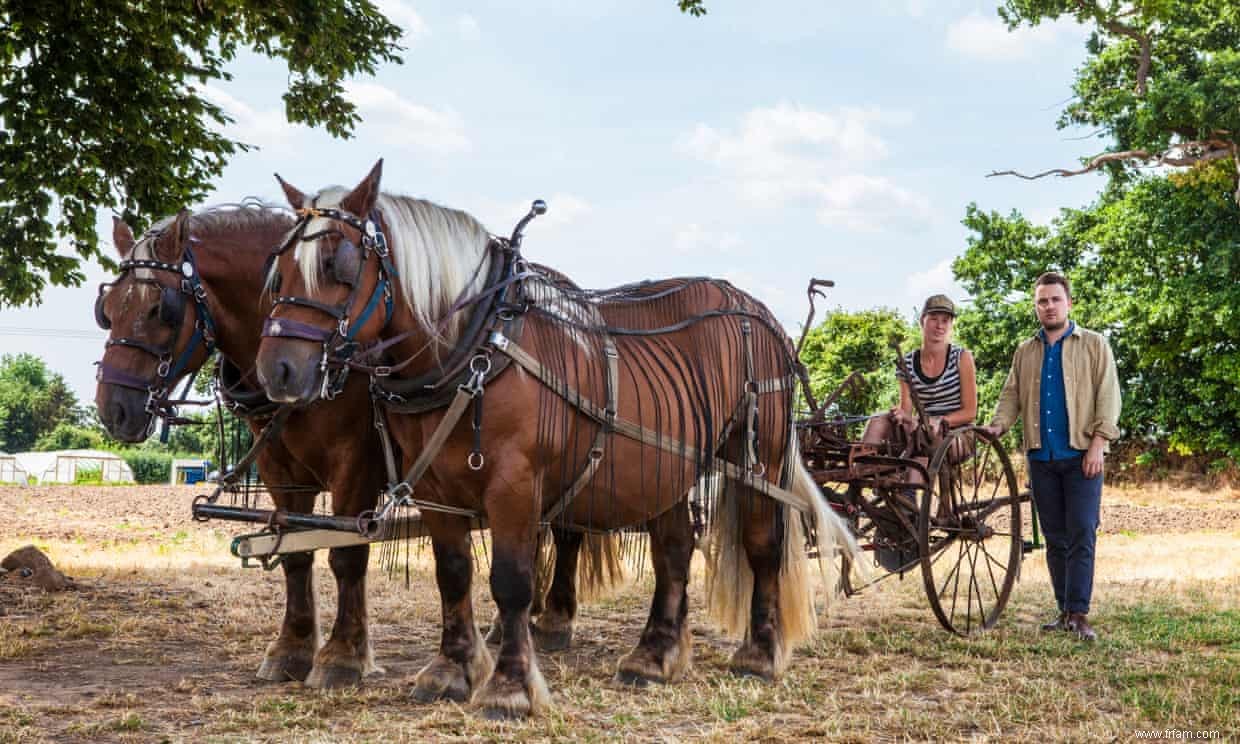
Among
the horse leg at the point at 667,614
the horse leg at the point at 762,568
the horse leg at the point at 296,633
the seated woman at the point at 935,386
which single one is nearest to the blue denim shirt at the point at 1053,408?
the seated woman at the point at 935,386

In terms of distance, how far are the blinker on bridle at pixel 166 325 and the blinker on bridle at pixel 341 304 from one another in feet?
2.22

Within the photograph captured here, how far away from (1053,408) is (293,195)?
4665mm

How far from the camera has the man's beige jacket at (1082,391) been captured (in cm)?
627

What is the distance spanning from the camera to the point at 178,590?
27.1 feet

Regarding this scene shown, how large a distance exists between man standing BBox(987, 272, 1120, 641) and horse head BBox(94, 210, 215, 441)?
15.2 ft

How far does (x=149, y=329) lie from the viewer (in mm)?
4441

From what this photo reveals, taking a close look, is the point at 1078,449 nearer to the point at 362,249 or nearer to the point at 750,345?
the point at 750,345

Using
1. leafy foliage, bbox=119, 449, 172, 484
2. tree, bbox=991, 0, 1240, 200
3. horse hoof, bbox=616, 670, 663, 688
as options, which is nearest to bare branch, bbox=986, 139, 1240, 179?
tree, bbox=991, 0, 1240, 200

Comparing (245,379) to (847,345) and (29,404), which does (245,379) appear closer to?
(847,345)

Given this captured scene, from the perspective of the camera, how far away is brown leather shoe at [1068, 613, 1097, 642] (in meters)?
6.04

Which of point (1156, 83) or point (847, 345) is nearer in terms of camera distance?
point (1156, 83)

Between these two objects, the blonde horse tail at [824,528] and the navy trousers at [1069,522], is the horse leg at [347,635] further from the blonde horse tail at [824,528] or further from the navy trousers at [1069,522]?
the navy trousers at [1069,522]

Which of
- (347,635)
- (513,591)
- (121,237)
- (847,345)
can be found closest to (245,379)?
(121,237)

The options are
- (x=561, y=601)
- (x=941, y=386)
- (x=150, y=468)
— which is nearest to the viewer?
(x=561, y=601)
